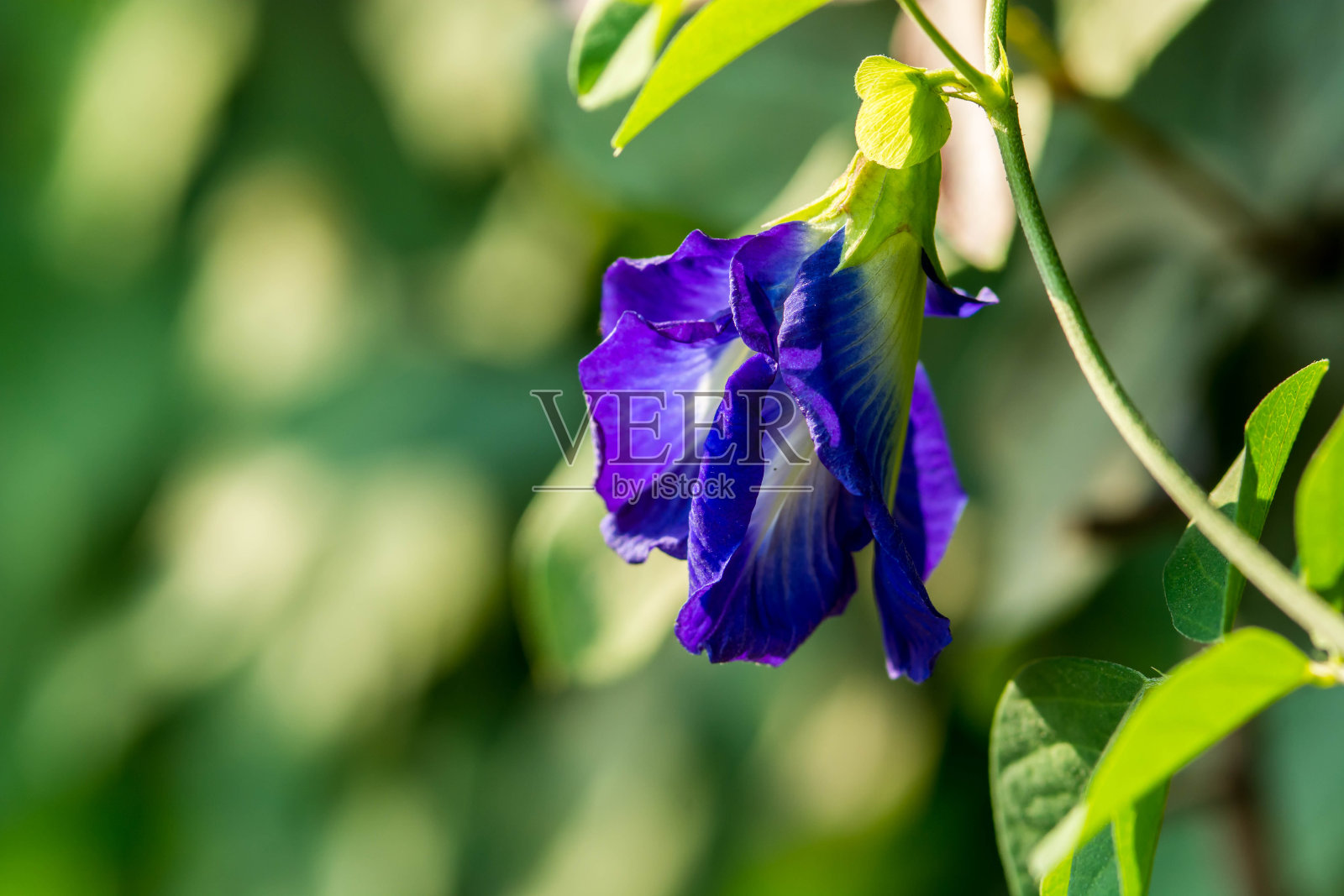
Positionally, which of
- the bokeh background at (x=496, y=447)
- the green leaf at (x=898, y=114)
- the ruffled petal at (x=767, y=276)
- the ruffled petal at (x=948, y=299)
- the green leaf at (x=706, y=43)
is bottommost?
the bokeh background at (x=496, y=447)

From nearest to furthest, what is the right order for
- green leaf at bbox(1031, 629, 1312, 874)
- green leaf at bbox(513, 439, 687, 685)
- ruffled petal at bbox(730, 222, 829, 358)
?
green leaf at bbox(1031, 629, 1312, 874), ruffled petal at bbox(730, 222, 829, 358), green leaf at bbox(513, 439, 687, 685)

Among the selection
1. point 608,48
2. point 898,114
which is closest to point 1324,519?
point 898,114

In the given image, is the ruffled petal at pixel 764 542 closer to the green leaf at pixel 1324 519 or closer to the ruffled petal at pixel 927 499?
the ruffled petal at pixel 927 499

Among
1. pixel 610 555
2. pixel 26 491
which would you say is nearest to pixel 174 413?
pixel 26 491

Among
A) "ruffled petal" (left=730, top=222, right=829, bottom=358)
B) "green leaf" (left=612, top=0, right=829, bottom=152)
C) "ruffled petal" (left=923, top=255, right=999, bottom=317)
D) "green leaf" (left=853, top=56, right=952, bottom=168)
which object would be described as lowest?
"ruffled petal" (left=923, top=255, right=999, bottom=317)

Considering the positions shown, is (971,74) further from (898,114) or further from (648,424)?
(648,424)

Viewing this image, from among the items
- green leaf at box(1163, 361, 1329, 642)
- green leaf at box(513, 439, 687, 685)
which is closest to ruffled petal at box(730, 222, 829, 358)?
green leaf at box(1163, 361, 1329, 642)

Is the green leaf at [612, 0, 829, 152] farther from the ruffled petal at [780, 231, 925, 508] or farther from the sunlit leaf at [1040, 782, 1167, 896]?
the sunlit leaf at [1040, 782, 1167, 896]

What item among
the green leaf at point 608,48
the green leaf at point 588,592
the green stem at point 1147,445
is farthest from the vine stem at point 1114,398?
the green leaf at point 588,592
